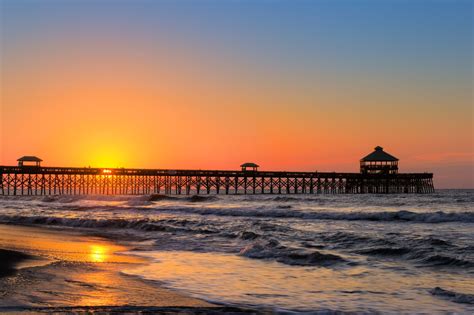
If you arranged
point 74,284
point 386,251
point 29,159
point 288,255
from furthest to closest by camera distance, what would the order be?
point 29,159 → point 386,251 → point 288,255 → point 74,284

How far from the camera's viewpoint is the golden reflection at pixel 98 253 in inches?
445

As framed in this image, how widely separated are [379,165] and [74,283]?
71.0 m

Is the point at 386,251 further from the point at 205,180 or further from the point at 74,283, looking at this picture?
the point at 205,180

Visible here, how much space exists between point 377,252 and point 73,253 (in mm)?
6710

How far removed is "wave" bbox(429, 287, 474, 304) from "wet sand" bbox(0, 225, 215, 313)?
3269 mm

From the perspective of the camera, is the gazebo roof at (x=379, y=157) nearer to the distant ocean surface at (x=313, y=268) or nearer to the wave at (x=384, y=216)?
the wave at (x=384, y=216)

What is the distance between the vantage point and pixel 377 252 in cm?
1202

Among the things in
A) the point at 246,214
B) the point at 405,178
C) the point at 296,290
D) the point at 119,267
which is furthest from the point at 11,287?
the point at 405,178

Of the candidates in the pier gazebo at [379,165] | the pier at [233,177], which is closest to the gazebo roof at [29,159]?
the pier at [233,177]

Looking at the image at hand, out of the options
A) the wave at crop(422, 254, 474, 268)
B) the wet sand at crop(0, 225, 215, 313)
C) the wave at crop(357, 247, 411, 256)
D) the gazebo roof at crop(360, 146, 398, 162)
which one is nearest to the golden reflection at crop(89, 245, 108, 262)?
the wet sand at crop(0, 225, 215, 313)

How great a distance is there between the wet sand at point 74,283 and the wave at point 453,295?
129 inches

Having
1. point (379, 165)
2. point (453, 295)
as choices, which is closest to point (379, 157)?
point (379, 165)

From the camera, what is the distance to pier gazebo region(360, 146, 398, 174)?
246ft

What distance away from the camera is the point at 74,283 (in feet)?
26.5
